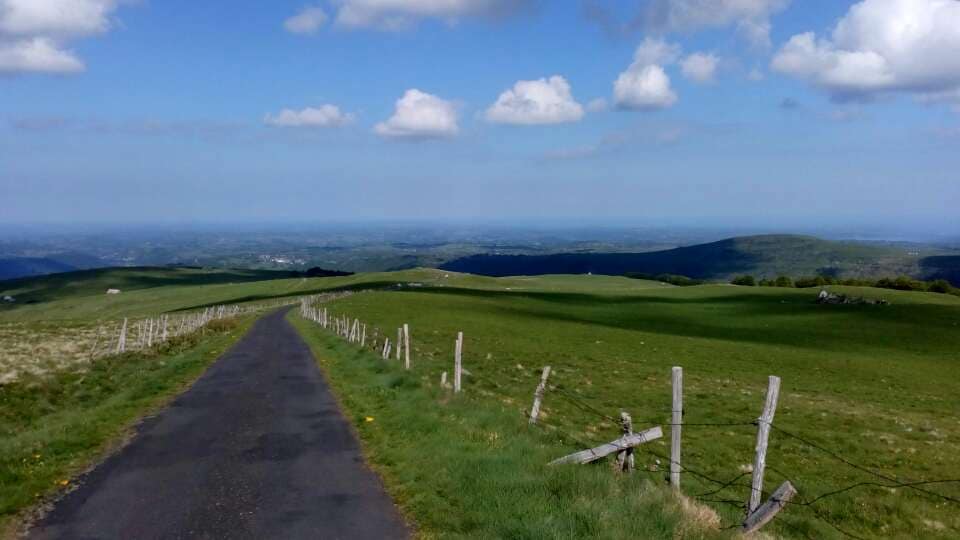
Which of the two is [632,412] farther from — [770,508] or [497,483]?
[770,508]

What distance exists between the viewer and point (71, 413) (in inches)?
814

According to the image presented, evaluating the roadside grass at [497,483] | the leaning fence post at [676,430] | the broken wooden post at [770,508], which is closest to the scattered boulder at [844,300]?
the roadside grass at [497,483]

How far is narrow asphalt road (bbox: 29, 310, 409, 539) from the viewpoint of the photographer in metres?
10.5

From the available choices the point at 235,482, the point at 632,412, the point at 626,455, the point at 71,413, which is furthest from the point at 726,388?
the point at 71,413

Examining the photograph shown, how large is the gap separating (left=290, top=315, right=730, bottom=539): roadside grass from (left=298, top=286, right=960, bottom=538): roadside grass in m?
0.13

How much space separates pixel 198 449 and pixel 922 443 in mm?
25407

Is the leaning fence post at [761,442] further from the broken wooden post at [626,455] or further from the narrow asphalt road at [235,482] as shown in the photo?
the narrow asphalt road at [235,482]

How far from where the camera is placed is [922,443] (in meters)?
23.8

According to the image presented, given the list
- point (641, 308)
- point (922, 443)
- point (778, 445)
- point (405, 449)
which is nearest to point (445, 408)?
point (405, 449)

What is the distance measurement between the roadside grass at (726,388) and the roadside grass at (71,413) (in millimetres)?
6584

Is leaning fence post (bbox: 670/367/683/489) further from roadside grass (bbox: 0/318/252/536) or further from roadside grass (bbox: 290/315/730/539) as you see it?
roadside grass (bbox: 0/318/252/536)

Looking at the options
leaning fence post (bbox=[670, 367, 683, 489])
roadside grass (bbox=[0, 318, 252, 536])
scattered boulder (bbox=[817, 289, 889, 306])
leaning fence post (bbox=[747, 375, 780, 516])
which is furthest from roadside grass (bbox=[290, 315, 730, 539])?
scattered boulder (bbox=[817, 289, 889, 306])

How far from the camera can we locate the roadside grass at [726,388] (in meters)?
16.0

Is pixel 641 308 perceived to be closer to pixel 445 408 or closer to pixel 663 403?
pixel 663 403
